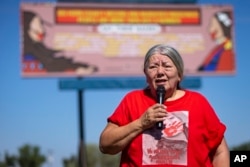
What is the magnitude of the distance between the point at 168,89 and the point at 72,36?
1315 centimetres

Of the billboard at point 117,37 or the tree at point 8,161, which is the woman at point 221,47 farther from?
the tree at point 8,161

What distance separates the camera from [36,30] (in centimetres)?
1509

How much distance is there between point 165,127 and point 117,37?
13.2 metres

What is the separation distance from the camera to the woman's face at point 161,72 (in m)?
2.38

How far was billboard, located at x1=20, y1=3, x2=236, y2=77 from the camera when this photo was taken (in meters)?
15.1

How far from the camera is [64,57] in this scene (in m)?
15.2

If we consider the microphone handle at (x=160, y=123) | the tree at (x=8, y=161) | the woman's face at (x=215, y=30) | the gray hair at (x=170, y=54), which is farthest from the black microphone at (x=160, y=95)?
the tree at (x=8, y=161)

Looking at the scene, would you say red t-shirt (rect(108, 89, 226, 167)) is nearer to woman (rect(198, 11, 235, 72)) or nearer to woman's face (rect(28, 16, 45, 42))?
woman's face (rect(28, 16, 45, 42))

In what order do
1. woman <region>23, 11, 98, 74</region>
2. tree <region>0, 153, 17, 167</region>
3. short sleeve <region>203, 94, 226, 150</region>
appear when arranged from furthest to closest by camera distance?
tree <region>0, 153, 17, 167</region> → woman <region>23, 11, 98, 74</region> → short sleeve <region>203, 94, 226, 150</region>

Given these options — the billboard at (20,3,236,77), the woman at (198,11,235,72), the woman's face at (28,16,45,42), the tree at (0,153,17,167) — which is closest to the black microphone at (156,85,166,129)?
the billboard at (20,3,236,77)

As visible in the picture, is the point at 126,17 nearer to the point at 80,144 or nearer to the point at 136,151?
the point at 80,144

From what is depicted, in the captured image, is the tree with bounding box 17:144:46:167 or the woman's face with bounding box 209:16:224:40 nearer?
the woman's face with bounding box 209:16:224:40

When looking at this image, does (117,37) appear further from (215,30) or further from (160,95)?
(160,95)

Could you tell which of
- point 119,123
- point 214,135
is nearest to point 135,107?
point 119,123
